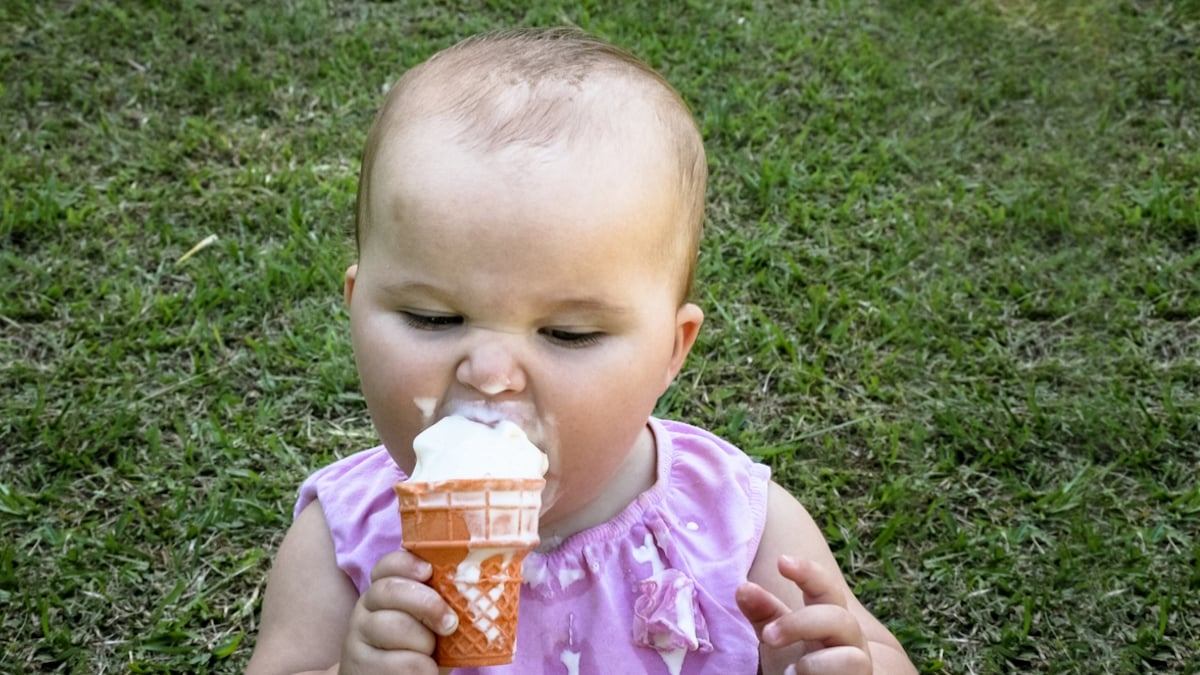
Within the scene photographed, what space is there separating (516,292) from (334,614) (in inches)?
33.5

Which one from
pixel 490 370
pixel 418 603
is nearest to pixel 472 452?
pixel 490 370

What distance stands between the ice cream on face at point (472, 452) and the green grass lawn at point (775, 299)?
1203 mm

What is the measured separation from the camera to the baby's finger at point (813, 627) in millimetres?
2074

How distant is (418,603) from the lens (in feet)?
6.04

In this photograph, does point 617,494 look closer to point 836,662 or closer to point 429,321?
point 836,662

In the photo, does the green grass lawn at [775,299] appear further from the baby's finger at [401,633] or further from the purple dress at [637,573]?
the baby's finger at [401,633]

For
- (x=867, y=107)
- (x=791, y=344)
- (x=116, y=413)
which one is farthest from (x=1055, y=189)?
(x=116, y=413)

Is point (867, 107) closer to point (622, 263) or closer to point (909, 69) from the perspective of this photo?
point (909, 69)

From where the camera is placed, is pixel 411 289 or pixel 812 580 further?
pixel 812 580

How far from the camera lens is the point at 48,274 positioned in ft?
12.3

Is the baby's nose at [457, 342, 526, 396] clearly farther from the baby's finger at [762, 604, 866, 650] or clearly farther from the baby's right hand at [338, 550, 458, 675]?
the baby's finger at [762, 604, 866, 650]

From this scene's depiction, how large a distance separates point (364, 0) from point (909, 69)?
2.18 metres

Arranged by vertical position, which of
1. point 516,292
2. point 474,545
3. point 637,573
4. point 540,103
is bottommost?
point 637,573

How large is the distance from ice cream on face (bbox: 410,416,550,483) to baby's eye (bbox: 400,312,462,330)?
143mm
